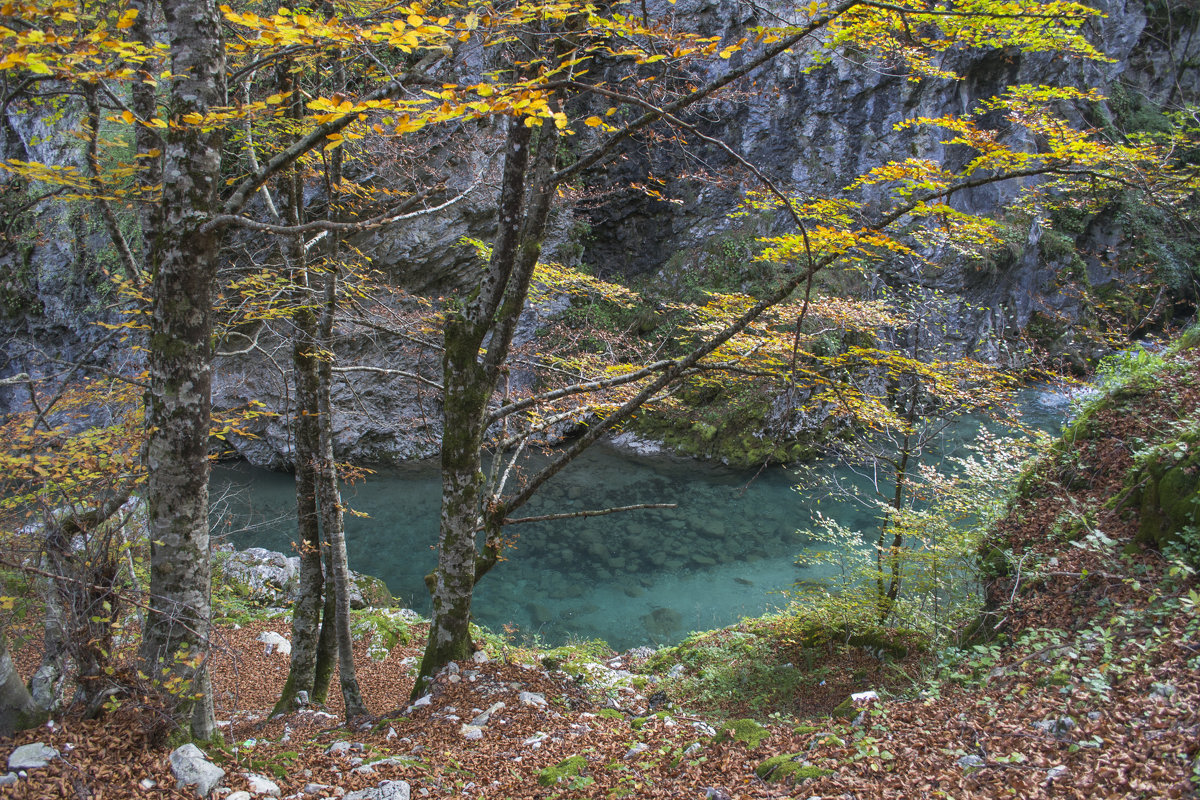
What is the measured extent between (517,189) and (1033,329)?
2097cm

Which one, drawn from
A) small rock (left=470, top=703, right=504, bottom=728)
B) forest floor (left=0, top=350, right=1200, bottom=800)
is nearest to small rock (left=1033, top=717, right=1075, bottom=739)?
forest floor (left=0, top=350, right=1200, bottom=800)

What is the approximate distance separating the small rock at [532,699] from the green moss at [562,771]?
0.90 metres

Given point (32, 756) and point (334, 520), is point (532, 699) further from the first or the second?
point (32, 756)

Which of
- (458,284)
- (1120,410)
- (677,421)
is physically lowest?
(677,421)

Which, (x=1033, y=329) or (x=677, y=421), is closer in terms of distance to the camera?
(x=677, y=421)

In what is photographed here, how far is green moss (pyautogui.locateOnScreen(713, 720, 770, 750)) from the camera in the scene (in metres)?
3.45

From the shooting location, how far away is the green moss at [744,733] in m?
3.45

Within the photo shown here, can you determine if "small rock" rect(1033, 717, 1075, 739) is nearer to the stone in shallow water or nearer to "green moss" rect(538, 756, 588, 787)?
"green moss" rect(538, 756, 588, 787)

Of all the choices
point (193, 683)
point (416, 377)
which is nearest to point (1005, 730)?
point (193, 683)

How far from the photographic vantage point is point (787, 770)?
286cm

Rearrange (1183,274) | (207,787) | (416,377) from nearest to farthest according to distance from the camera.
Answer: (207,787) < (416,377) < (1183,274)

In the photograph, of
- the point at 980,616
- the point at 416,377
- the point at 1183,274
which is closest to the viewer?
the point at 980,616

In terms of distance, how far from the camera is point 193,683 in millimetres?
2738

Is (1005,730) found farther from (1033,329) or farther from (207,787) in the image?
(1033,329)
